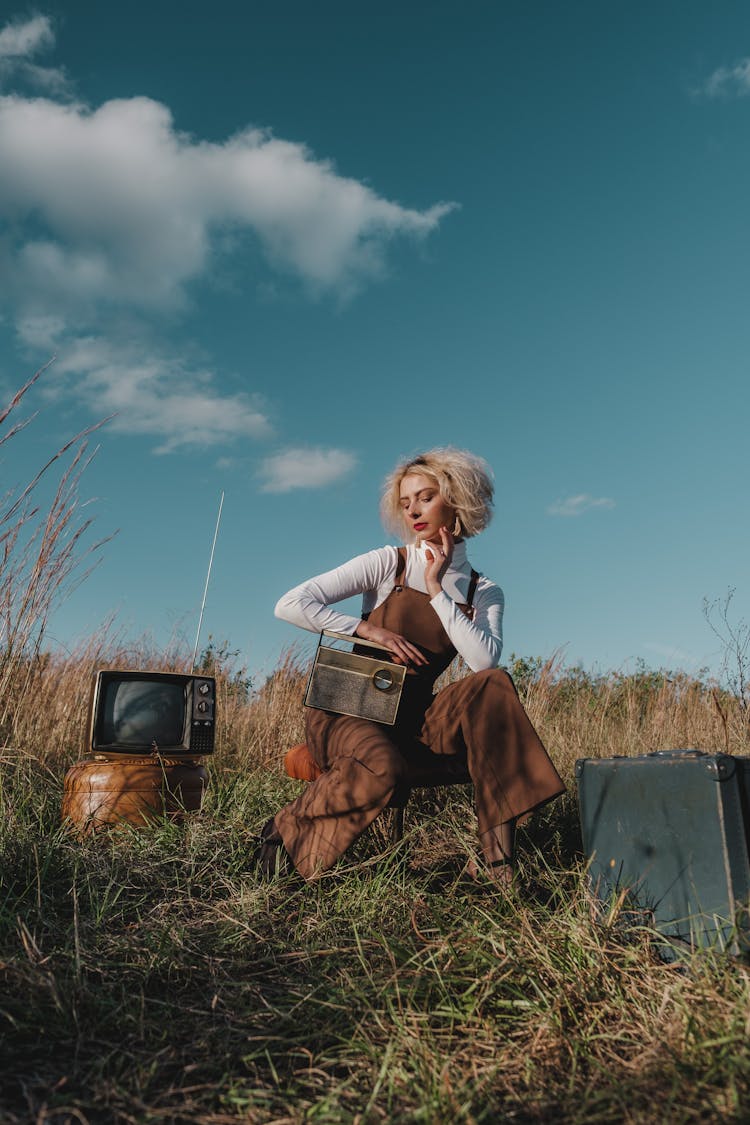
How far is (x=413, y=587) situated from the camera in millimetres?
3045

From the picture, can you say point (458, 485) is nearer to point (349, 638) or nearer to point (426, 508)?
point (426, 508)

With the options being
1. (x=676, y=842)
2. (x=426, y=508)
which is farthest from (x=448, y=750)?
(x=426, y=508)

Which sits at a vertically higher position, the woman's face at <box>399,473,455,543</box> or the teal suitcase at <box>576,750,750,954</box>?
the woman's face at <box>399,473,455,543</box>

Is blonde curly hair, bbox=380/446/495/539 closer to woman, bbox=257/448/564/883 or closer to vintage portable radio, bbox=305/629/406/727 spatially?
woman, bbox=257/448/564/883

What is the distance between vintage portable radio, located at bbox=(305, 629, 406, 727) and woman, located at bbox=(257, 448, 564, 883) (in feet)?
0.19

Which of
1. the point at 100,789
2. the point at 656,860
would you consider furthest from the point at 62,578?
the point at 656,860

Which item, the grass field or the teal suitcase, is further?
the teal suitcase

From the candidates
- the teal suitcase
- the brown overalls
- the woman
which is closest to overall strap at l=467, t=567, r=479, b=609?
the woman

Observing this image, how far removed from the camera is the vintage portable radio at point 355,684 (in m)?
2.70

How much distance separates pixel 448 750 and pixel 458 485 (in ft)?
3.36

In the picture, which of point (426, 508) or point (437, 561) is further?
point (426, 508)

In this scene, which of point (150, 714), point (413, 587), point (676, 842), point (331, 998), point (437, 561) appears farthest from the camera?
point (150, 714)

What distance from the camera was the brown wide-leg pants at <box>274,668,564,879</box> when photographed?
2.44m

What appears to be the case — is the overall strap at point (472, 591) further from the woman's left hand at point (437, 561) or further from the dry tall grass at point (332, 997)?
the dry tall grass at point (332, 997)
